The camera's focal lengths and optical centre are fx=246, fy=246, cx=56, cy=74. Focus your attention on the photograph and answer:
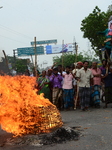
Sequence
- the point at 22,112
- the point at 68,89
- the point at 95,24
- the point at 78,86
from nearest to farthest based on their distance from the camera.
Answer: the point at 22,112 < the point at 78,86 < the point at 68,89 < the point at 95,24

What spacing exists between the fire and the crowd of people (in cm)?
394

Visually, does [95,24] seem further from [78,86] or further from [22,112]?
[22,112]

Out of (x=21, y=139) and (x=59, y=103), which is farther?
(x=59, y=103)

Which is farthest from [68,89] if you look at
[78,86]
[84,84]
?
[84,84]

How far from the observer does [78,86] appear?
9.65 meters

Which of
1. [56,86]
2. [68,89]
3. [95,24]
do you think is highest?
[95,24]

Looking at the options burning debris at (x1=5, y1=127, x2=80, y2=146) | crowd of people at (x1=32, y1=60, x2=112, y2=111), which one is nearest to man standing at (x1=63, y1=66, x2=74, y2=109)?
crowd of people at (x1=32, y1=60, x2=112, y2=111)

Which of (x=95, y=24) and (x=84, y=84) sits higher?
(x=95, y=24)

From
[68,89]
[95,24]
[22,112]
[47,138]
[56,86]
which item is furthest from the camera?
[95,24]

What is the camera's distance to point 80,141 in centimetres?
471

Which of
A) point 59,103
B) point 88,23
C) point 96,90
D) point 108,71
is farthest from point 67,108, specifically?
point 88,23

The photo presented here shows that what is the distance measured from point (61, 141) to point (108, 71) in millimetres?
5442

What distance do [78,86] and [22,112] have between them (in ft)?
15.5

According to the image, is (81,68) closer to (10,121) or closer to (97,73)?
(97,73)
